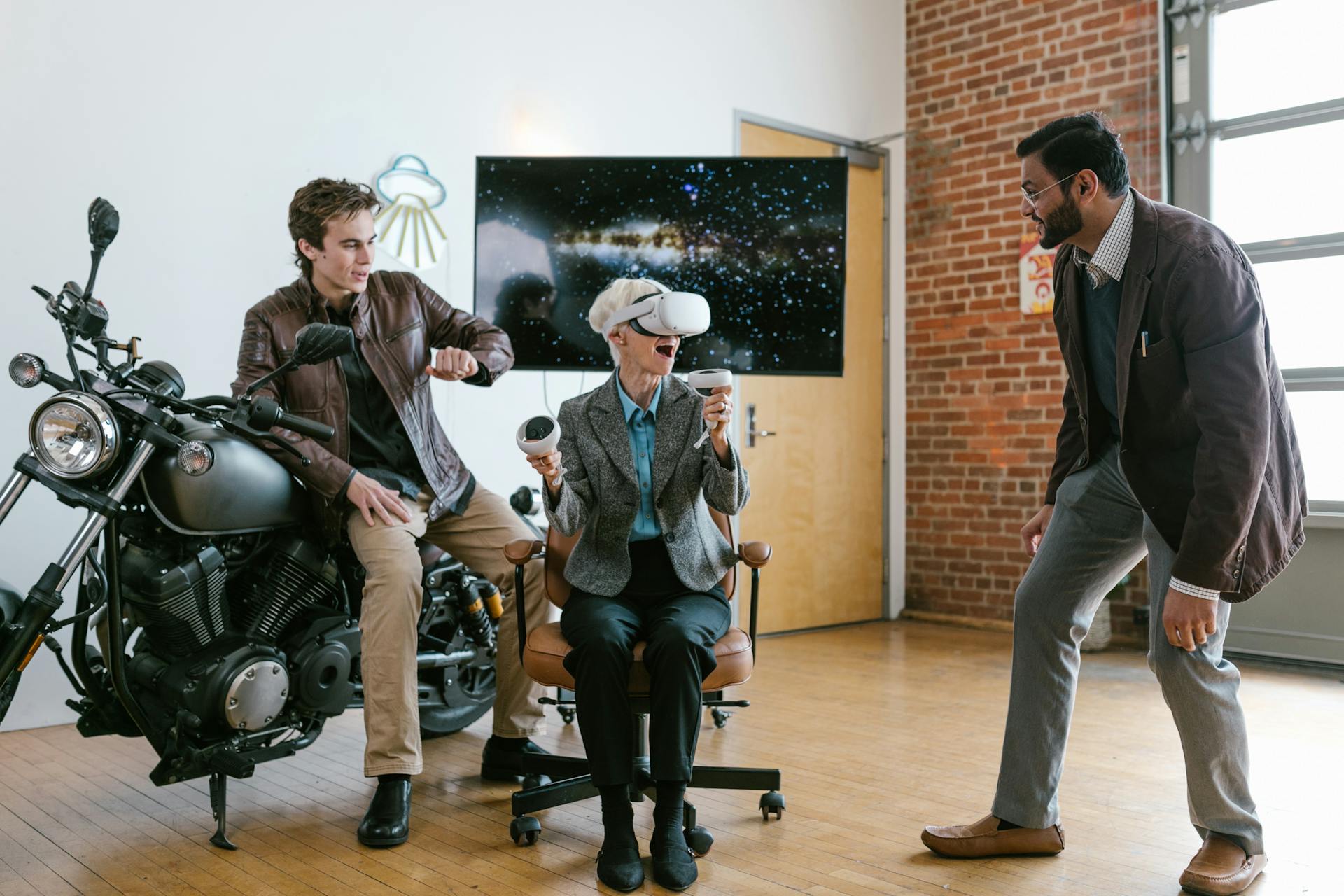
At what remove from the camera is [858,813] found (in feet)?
8.79

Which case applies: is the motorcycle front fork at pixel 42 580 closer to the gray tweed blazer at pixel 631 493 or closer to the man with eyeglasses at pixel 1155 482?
the gray tweed blazer at pixel 631 493

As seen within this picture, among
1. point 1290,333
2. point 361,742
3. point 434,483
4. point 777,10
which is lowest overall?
point 361,742

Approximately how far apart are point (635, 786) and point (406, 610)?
0.66m

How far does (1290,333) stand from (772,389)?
220 cm

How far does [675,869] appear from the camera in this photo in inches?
86.7

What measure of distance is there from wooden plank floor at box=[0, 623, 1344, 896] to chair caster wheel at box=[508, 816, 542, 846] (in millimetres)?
26

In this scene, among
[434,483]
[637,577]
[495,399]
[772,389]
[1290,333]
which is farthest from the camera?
[772,389]

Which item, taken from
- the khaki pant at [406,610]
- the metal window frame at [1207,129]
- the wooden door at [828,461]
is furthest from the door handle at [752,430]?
the khaki pant at [406,610]

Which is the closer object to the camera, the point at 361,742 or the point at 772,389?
the point at 361,742

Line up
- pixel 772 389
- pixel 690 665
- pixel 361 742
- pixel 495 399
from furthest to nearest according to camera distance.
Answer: pixel 772 389 → pixel 495 399 → pixel 361 742 → pixel 690 665

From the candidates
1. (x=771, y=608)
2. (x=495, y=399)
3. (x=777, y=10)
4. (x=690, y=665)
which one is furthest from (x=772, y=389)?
(x=690, y=665)

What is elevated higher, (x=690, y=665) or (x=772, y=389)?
(x=772, y=389)

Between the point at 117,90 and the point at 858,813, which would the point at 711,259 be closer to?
the point at 858,813

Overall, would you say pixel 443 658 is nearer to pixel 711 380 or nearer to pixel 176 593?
pixel 176 593
